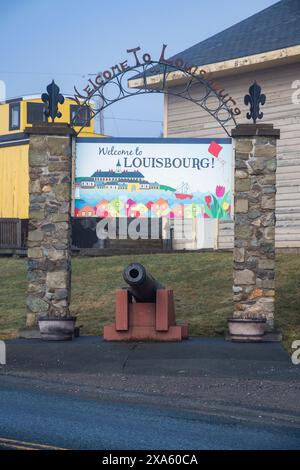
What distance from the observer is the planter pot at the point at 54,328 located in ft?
51.7

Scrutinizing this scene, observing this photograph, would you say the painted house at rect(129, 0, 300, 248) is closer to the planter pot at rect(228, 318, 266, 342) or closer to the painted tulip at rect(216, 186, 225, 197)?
the painted tulip at rect(216, 186, 225, 197)

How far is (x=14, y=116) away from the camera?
40.1 m

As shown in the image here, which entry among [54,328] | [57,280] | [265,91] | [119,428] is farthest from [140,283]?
[265,91]

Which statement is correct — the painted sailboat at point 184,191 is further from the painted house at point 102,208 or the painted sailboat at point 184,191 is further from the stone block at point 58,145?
the stone block at point 58,145

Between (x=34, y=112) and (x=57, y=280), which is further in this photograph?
(x=34, y=112)

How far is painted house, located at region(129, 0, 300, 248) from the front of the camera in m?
25.0

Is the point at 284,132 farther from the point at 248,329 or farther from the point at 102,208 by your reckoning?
the point at 248,329

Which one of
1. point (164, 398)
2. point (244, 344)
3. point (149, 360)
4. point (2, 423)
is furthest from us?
point (244, 344)

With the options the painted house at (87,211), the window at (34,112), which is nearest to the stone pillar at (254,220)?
the painted house at (87,211)

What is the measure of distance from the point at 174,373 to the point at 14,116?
1141 inches

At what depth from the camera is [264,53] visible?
24.7 metres

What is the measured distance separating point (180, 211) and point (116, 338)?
9.05ft
